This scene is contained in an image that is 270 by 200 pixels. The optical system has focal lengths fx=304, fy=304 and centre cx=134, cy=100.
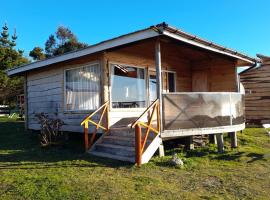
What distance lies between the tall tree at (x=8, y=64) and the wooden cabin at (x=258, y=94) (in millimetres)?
20416

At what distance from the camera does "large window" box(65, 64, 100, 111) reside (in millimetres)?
9883

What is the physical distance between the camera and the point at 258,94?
14781mm

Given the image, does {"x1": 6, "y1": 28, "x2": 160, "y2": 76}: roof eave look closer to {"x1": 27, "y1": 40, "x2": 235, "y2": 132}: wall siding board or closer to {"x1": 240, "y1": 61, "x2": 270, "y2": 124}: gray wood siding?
{"x1": 27, "y1": 40, "x2": 235, "y2": 132}: wall siding board

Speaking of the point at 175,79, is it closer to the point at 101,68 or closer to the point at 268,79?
the point at 101,68

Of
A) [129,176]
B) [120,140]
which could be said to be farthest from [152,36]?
[129,176]

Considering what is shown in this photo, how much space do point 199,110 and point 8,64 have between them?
926 inches

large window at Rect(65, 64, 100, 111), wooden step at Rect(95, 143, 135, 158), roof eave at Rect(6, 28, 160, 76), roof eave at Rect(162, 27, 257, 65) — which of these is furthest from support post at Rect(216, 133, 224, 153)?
large window at Rect(65, 64, 100, 111)

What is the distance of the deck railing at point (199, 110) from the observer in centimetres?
786

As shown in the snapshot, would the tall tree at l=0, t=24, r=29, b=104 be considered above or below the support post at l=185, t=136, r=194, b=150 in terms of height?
above

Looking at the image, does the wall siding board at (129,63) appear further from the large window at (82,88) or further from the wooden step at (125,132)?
the wooden step at (125,132)

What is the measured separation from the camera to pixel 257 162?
25.9 ft

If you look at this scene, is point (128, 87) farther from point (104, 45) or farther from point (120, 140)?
point (120, 140)

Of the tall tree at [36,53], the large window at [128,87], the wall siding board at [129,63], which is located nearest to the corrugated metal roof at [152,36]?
the wall siding board at [129,63]

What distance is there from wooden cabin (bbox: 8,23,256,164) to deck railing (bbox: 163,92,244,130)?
0.08 feet
